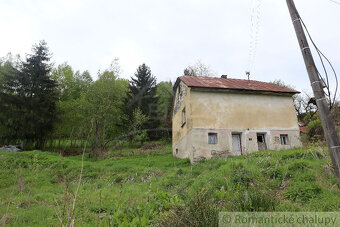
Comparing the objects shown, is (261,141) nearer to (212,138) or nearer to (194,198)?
(212,138)

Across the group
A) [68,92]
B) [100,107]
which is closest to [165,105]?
[68,92]

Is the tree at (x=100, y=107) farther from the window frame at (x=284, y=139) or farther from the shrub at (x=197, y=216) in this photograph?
the shrub at (x=197, y=216)

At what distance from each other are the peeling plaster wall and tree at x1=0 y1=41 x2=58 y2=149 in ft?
54.5

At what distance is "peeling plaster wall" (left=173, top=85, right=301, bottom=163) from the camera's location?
47.1 feet

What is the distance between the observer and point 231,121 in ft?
49.8

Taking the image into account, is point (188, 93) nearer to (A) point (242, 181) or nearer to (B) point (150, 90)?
(A) point (242, 181)

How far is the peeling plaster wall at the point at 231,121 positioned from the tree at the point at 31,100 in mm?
16615

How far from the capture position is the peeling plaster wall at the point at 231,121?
14360 mm

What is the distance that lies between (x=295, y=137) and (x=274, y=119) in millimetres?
2007

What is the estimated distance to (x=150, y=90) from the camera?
3341 cm

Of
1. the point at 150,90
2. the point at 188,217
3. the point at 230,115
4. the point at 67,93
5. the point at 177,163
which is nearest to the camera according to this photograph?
the point at 188,217

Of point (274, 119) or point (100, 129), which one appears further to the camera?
point (100, 129)

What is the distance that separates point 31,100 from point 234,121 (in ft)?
70.3

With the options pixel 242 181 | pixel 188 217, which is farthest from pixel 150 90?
pixel 188 217
